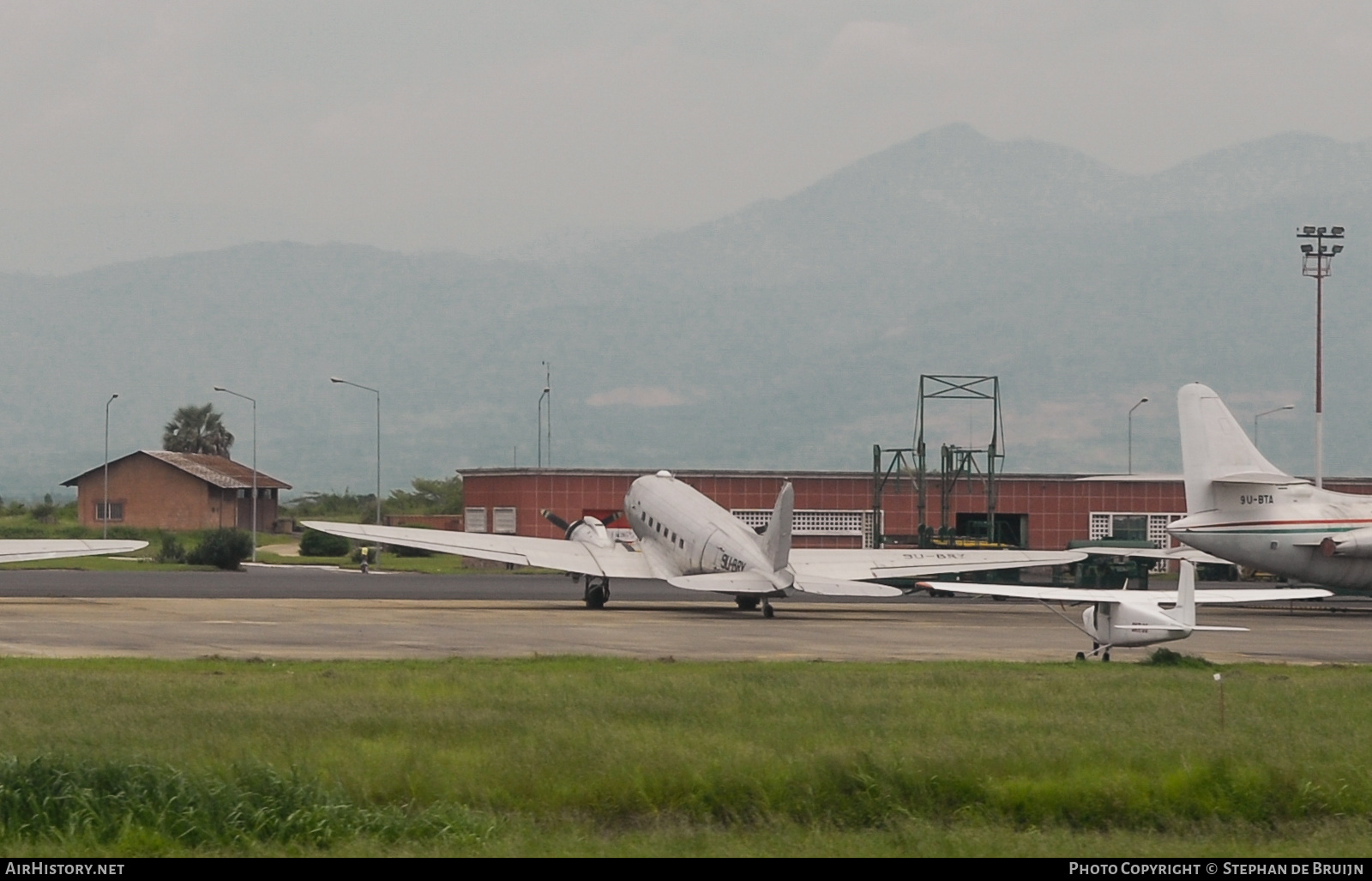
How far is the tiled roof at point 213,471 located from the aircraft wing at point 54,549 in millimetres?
80011

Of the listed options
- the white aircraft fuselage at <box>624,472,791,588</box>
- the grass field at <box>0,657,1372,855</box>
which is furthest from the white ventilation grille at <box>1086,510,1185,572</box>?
the grass field at <box>0,657,1372,855</box>

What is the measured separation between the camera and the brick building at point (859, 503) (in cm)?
8725

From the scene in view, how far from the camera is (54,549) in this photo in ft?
144

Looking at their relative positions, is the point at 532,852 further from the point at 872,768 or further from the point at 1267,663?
the point at 1267,663

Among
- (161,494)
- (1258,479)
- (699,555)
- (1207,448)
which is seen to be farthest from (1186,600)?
(161,494)

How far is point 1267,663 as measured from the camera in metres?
31.5

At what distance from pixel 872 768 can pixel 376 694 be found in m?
8.27

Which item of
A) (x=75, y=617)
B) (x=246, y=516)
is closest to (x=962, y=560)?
(x=75, y=617)

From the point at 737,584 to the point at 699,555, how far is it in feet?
12.6

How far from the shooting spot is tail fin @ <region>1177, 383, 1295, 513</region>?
2071 inches

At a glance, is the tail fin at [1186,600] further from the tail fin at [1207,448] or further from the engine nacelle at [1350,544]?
the tail fin at [1207,448]

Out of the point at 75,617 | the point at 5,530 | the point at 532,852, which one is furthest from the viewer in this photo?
the point at 5,530

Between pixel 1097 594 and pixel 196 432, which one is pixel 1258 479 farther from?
pixel 196 432

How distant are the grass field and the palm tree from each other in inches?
6927
